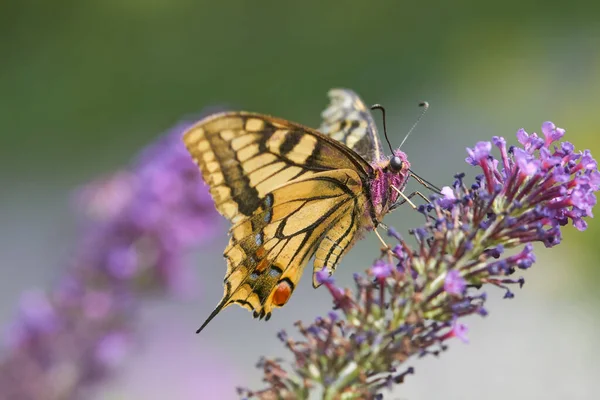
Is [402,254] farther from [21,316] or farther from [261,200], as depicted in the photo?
[21,316]

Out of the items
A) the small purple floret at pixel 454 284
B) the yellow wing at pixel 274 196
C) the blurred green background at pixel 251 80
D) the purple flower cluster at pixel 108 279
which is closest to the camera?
the small purple floret at pixel 454 284

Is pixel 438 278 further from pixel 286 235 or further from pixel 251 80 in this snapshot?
pixel 251 80

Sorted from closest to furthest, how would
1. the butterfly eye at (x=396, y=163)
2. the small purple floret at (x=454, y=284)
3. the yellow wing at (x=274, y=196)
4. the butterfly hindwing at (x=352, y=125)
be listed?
1. the small purple floret at (x=454, y=284)
2. the yellow wing at (x=274, y=196)
3. the butterfly eye at (x=396, y=163)
4. the butterfly hindwing at (x=352, y=125)

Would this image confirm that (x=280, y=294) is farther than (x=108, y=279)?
No

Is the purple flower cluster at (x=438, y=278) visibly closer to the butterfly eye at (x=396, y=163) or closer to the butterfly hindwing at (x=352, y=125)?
the butterfly eye at (x=396, y=163)

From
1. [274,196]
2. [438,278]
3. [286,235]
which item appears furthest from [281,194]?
[438,278]

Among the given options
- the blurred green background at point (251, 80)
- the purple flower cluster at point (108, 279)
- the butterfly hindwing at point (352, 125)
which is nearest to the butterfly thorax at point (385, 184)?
the butterfly hindwing at point (352, 125)
